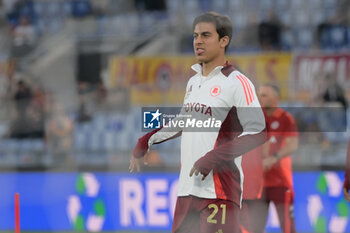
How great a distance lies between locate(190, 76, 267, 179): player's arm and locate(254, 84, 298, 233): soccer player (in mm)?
1980

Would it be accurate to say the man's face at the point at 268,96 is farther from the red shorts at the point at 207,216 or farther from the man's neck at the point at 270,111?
the red shorts at the point at 207,216

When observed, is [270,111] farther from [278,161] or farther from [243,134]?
[243,134]

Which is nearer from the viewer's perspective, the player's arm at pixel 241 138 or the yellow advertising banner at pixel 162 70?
the player's arm at pixel 241 138

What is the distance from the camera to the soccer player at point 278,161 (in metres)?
4.72

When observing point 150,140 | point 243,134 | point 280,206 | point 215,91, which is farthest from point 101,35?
point 243,134

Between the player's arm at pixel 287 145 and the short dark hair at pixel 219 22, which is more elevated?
the short dark hair at pixel 219 22

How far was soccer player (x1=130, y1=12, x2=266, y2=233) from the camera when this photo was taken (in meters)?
2.71

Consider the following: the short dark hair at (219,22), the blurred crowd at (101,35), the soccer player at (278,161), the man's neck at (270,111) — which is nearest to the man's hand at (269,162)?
the soccer player at (278,161)

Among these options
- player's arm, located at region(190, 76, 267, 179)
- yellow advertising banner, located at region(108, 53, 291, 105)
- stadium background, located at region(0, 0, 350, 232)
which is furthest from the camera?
yellow advertising banner, located at region(108, 53, 291, 105)

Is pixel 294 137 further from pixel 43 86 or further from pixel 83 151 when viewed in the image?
pixel 43 86

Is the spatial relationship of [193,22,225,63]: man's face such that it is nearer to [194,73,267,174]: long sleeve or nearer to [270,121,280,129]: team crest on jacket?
[194,73,267,174]: long sleeve

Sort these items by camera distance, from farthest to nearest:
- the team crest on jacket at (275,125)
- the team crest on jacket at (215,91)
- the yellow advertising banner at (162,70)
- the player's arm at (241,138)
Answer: the yellow advertising banner at (162,70)
the team crest on jacket at (275,125)
the team crest on jacket at (215,91)
the player's arm at (241,138)

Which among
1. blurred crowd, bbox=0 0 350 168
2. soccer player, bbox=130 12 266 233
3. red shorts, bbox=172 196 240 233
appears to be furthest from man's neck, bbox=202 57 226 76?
blurred crowd, bbox=0 0 350 168

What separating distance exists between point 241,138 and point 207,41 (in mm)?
416
